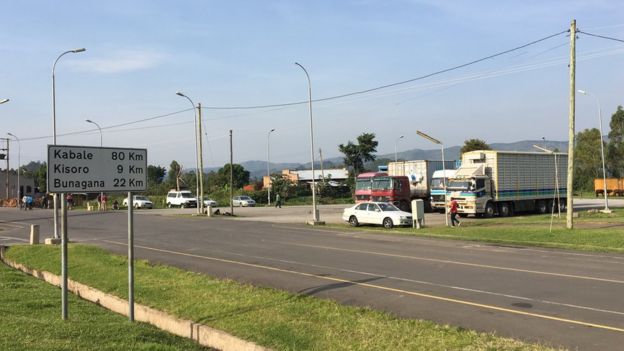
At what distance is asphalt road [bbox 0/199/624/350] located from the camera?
7973 millimetres

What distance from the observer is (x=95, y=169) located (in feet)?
24.8

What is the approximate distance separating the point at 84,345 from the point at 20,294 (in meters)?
4.42

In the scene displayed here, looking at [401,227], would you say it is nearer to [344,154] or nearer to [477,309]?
[477,309]

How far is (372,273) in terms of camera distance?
508 inches

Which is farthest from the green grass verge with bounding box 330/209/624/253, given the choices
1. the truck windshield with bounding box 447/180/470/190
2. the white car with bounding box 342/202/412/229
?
the truck windshield with bounding box 447/180/470/190

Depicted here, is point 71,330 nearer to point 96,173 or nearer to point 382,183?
point 96,173

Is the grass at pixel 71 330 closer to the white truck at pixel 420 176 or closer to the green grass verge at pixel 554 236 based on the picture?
the green grass verge at pixel 554 236

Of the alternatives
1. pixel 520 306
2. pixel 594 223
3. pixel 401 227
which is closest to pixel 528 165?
pixel 594 223

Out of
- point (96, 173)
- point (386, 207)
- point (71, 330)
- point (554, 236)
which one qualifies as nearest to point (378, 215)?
point (386, 207)

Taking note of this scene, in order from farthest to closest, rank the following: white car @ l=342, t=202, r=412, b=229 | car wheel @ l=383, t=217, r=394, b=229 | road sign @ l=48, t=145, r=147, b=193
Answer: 1. car wheel @ l=383, t=217, r=394, b=229
2. white car @ l=342, t=202, r=412, b=229
3. road sign @ l=48, t=145, r=147, b=193

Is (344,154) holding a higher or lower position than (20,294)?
higher

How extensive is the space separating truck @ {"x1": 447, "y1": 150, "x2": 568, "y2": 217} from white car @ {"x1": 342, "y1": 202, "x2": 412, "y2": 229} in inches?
262

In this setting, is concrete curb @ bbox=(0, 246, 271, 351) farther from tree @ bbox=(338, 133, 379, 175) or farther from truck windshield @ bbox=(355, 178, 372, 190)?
tree @ bbox=(338, 133, 379, 175)

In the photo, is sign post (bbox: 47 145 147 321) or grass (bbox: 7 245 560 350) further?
sign post (bbox: 47 145 147 321)
